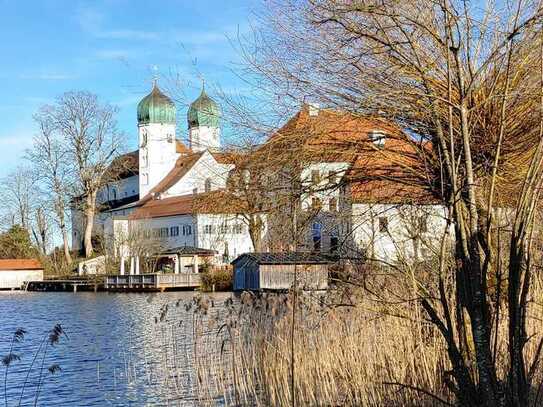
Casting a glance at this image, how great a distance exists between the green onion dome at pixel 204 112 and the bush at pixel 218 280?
39.1m

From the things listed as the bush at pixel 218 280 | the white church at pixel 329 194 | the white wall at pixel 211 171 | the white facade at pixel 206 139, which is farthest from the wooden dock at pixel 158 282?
the white facade at pixel 206 139

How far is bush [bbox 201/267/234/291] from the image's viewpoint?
46500 mm

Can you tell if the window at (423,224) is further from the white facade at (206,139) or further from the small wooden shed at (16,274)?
the small wooden shed at (16,274)

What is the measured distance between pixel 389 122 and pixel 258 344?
4548 millimetres

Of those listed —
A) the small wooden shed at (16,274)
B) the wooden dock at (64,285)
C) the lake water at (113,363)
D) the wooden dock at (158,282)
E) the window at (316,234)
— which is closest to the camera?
the window at (316,234)

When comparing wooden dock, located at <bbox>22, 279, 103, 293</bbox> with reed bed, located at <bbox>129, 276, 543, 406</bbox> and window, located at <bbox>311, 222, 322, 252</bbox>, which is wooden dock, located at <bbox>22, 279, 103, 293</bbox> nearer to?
reed bed, located at <bbox>129, 276, 543, 406</bbox>

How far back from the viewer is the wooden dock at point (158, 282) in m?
51.3

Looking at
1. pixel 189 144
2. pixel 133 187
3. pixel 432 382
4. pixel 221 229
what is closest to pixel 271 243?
pixel 221 229

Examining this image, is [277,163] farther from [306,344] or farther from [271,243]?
[306,344]

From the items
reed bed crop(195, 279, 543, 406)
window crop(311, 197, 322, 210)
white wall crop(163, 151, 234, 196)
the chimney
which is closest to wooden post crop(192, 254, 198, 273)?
reed bed crop(195, 279, 543, 406)

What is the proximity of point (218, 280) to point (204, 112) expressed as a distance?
40.5m

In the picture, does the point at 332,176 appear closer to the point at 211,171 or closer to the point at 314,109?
the point at 314,109

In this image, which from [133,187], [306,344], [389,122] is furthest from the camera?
[133,187]

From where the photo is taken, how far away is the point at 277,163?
23.8 feet
